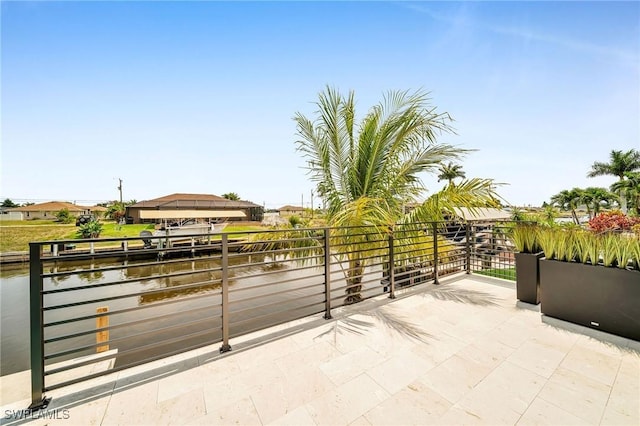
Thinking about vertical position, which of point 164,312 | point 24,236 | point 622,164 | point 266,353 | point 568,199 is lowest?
point 164,312

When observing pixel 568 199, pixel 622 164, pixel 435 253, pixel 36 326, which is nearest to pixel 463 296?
pixel 435 253

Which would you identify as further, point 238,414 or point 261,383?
point 261,383

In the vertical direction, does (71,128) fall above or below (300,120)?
above

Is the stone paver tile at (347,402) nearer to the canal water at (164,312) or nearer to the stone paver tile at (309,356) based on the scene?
the stone paver tile at (309,356)

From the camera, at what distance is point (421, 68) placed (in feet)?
17.4

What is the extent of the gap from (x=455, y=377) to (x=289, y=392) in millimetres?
1216

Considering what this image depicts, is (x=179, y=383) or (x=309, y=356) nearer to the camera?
(x=179, y=383)

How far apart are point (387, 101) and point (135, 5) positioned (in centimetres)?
476

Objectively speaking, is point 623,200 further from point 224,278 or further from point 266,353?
point 224,278

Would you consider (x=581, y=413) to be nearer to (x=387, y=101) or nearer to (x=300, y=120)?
(x=387, y=101)

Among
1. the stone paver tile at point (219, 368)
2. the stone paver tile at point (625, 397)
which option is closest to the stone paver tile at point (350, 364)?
the stone paver tile at point (219, 368)

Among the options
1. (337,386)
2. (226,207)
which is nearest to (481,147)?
(337,386)

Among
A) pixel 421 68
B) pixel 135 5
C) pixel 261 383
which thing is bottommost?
pixel 261 383

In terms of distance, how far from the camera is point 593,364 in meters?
2.08
